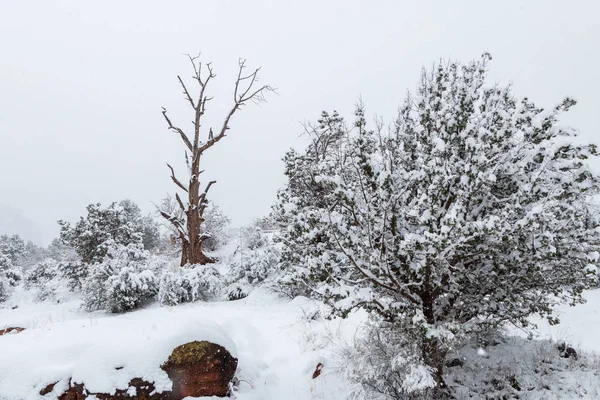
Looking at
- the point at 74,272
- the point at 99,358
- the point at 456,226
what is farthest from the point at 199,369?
the point at 74,272

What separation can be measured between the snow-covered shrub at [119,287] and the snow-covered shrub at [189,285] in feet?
2.35

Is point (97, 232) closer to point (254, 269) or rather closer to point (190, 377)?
point (254, 269)

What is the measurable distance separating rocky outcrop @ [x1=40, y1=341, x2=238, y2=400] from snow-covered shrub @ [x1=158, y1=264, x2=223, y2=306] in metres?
7.58

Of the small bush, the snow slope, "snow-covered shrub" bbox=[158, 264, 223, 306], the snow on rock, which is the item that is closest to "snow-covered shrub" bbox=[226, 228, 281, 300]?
the small bush

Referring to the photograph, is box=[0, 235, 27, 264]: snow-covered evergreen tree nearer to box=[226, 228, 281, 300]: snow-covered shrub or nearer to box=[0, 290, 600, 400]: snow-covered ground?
box=[226, 228, 281, 300]: snow-covered shrub

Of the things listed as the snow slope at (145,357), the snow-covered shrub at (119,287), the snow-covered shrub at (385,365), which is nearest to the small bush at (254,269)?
the snow-covered shrub at (119,287)

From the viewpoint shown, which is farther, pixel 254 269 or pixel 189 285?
pixel 254 269

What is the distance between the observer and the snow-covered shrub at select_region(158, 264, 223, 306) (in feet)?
38.7

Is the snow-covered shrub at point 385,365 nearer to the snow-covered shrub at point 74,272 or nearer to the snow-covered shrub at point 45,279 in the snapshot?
the snow-covered shrub at point 74,272

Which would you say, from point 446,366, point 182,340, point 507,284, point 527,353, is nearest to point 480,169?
point 507,284

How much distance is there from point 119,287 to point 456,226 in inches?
458

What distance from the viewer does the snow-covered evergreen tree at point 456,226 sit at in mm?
3932

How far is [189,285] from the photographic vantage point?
493 inches

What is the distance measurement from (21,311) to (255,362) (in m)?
14.5
